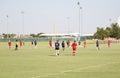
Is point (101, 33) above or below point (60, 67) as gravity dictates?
above

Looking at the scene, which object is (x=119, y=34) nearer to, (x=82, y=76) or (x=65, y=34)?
(x=65, y=34)

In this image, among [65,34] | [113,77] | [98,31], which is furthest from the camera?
[65,34]

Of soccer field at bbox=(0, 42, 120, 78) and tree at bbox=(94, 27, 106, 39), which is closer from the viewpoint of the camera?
soccer field at bbox=(0, 42, 120, 78)

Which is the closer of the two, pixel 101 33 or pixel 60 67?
pixel 60 67

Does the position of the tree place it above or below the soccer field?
above

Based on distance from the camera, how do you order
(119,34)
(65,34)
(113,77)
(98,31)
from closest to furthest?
(113,77), (119,34), (98,31), (65,34)

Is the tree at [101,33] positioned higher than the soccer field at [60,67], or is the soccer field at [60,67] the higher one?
the tree at [101,33]

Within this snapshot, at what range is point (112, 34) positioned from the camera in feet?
511

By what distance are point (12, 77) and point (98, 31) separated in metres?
146

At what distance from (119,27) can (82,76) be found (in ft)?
453

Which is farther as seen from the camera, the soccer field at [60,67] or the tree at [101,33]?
the tree at [101,33]

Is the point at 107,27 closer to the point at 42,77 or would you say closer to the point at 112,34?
the point at 112,34

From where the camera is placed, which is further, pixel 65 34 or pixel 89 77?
pixel 65 34

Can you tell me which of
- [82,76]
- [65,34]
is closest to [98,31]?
[65,34]
